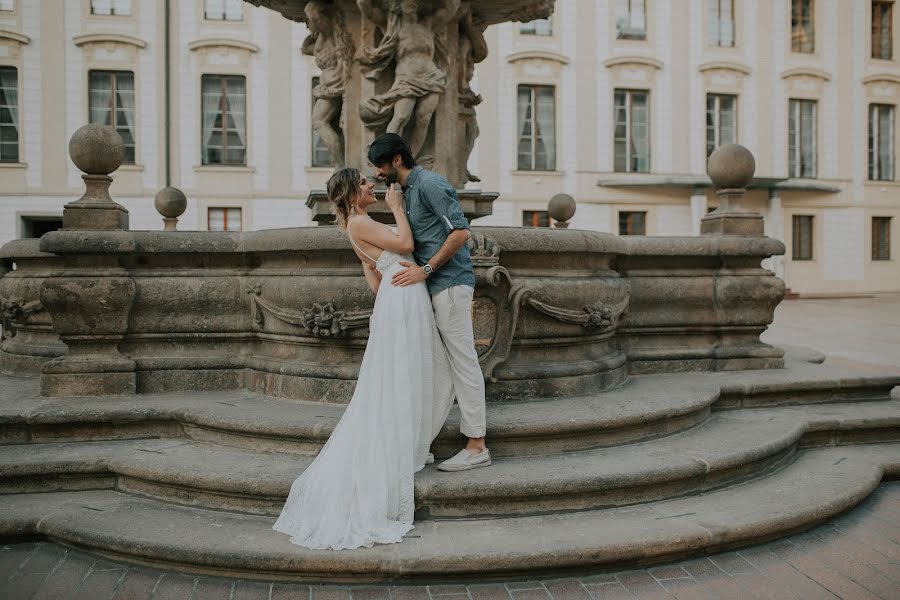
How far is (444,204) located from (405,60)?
9.17 ft

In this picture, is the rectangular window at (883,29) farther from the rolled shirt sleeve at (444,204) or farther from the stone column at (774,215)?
the rolled shirt sleeve at (444,204)

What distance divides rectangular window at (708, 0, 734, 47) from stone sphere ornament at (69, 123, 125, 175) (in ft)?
89.9

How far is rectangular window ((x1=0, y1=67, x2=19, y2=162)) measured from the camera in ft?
80.7

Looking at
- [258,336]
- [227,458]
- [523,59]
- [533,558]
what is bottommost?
[533,558]

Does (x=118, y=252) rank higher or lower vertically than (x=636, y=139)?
lower

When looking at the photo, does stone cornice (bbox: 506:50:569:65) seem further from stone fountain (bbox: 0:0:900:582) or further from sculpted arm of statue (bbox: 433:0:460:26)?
sculpted arm of statue (bbox: 433:0:460:26)

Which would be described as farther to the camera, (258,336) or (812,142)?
(812,142)

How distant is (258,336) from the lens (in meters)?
5.82

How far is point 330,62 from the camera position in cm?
702

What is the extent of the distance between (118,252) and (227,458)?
74.9 inches

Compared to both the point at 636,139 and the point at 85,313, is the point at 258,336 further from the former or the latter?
the point at 636,139

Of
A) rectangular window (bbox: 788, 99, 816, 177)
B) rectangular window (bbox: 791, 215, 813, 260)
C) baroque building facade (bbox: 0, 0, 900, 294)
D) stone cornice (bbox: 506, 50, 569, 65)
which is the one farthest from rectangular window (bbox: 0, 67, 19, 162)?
rectangular window (bbox: 791, 215, 813, 260)

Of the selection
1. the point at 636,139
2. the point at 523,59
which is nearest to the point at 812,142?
the point at 636,139

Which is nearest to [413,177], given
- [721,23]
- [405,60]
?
[405,60]
